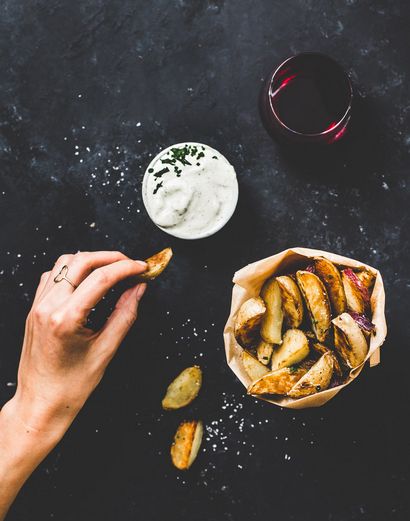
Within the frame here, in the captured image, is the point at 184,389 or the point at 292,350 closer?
the point at 292,350

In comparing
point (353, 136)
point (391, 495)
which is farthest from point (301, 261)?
point (391, 495)

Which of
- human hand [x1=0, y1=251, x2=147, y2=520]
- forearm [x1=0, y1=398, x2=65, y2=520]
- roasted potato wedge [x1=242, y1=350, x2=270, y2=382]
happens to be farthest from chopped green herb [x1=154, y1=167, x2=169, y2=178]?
forearm [x1=0, y1=398, x2=65, y2=520]

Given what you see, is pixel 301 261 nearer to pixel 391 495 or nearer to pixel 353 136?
pixel 353 136

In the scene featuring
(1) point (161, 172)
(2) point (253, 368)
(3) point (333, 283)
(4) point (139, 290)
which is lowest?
(2) point (253, 368)

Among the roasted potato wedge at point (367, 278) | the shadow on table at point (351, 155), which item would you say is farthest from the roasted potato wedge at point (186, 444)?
the shadow on table at point (351, 155)

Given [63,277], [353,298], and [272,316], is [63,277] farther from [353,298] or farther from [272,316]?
[353,298]

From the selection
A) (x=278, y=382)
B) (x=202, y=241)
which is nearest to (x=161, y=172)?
(x=202, y=241)

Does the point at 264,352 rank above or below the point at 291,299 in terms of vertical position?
below

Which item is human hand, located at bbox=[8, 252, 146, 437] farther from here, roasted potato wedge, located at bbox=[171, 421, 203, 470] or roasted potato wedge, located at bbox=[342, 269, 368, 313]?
roasted potato wedge, located at bbox=[342, 269, 368, 313]
